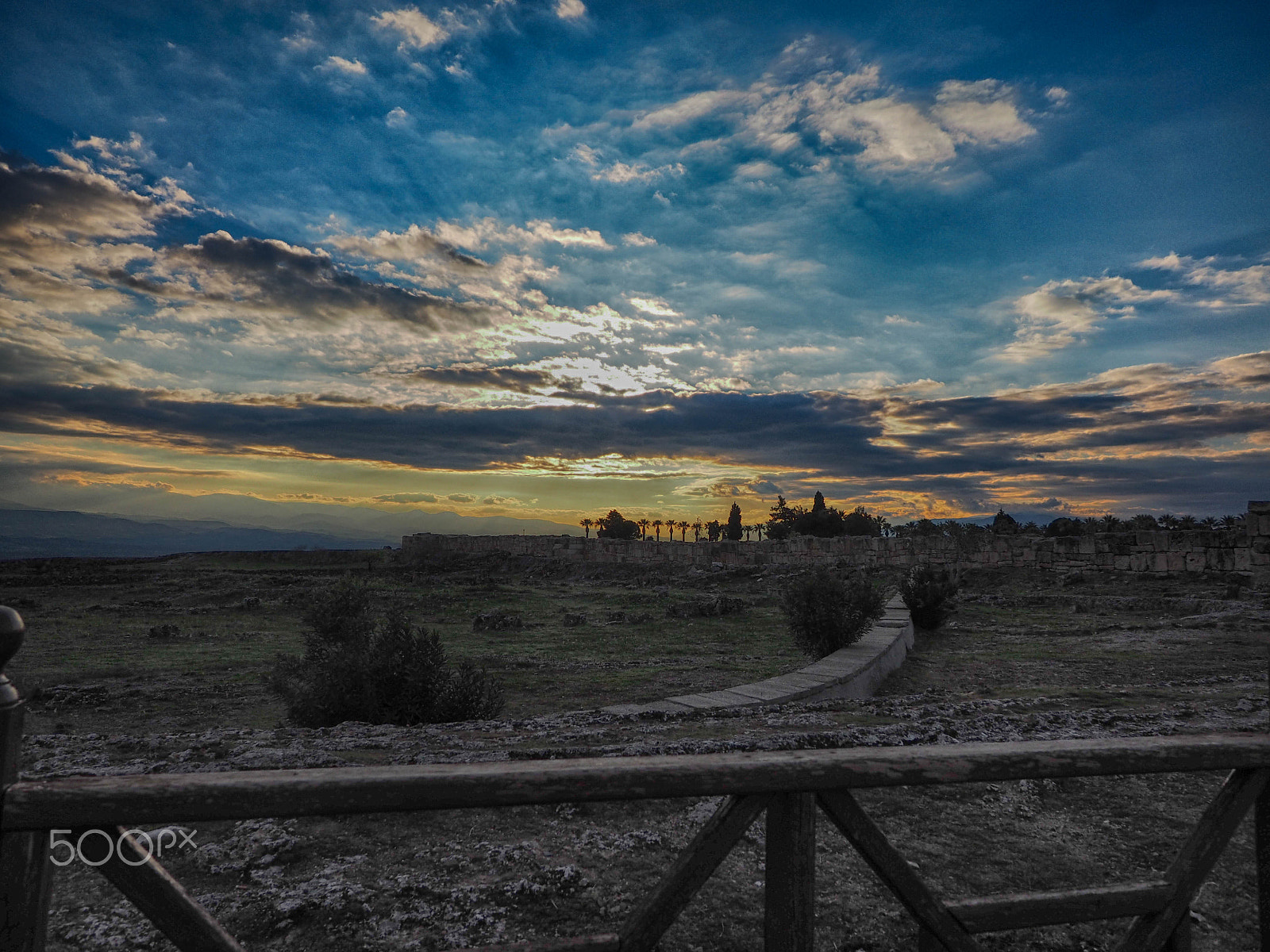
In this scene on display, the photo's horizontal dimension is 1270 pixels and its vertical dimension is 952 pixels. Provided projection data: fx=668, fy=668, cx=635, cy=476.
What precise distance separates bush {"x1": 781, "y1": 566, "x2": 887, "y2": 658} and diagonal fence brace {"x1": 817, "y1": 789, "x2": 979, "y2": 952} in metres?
8.32

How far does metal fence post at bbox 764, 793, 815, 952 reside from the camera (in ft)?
5.18

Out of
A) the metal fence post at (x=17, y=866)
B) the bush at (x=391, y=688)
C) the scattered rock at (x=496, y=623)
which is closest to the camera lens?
the metal fence post at (x=17, y=866)

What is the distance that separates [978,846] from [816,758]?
2.60 meters

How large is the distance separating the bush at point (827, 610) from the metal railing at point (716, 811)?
26.5 feet

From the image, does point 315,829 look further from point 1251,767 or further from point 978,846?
point 1251,767

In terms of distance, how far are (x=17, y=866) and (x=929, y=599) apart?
44.8 ft

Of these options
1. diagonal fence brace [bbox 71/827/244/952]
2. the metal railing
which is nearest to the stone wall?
the metal railing

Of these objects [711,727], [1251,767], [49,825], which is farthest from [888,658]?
[49,825]

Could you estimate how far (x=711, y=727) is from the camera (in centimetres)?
523

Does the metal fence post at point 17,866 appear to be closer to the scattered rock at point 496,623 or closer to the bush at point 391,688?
the bush at point 391,688

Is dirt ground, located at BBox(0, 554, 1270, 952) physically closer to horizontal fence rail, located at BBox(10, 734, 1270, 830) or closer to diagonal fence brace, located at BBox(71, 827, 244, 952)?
diagonal fence brace, located at BBox(71, 827, 244, 952)

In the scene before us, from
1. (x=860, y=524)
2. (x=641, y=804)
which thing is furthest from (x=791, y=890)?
(x=860, y=524)

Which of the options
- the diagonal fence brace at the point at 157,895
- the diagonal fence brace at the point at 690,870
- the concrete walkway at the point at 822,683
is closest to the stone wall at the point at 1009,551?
the concrete walkway at the point at 822,683

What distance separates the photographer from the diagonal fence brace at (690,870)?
1.53 m
